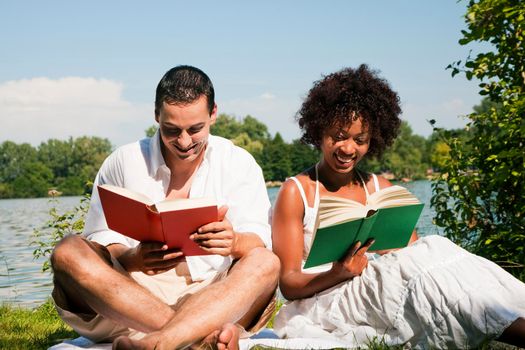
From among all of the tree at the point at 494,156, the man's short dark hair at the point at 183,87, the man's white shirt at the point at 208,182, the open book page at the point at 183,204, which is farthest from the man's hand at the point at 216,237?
the tree at the point at 494,156

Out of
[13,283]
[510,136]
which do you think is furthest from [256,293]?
[13,283]

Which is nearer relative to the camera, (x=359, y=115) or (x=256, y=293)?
(x=256, y=293)

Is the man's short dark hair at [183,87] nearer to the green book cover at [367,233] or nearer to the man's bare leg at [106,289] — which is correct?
the man's bare leg at [106,289]

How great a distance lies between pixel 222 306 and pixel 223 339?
24 centimetres

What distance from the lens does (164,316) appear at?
3.19 m

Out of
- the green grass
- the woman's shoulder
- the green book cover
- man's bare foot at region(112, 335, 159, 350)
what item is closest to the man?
man's bare foot at region(112, 335, 159, 350)

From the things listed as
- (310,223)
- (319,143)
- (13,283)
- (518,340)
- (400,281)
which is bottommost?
(13,283)

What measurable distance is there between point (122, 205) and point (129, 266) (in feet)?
1.83

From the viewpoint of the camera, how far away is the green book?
3.16 m

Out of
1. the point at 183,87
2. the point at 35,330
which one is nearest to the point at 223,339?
the point at 183,87

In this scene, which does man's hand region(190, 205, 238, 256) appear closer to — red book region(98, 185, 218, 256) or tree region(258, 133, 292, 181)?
red book region(98, 185, 218, 256)

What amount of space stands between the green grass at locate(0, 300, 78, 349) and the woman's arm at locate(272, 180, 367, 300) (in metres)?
1.58

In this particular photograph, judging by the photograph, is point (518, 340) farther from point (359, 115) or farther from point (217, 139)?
point (217, 139)

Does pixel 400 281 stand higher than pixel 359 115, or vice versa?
pixel 359 115
